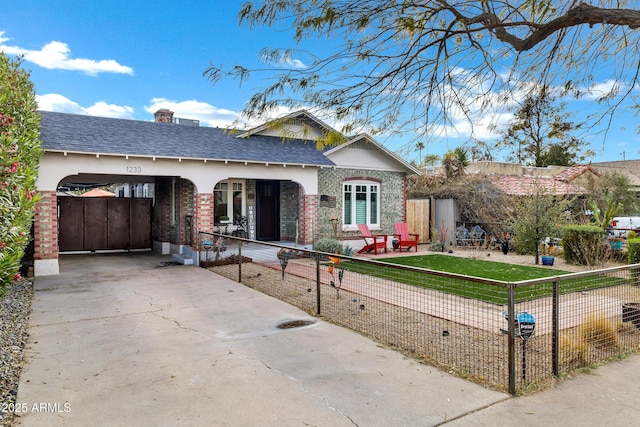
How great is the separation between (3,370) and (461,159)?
19707mm

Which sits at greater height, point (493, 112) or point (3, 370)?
point (493, 112)

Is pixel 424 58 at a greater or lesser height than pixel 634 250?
greater

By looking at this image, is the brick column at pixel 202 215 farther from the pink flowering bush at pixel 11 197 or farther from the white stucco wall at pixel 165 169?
the pink flowering bush at pixel 11 197

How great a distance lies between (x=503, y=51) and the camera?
238 inches

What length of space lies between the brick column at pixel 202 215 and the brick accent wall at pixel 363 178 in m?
4.16

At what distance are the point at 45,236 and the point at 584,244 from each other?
48.4ft

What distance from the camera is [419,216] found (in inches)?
726

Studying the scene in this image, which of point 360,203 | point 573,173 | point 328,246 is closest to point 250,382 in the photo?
point 328,246

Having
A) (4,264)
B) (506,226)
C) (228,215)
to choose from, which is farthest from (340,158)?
(4,264)

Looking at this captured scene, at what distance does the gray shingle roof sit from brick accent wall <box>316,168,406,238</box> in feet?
2.77

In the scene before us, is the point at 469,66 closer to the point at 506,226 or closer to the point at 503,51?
the point at 503,51

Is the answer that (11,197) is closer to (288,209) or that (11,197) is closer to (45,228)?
(45,228)

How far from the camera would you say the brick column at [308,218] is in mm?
14602

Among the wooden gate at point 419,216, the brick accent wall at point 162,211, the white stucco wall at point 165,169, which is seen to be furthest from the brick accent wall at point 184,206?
the wooden gate at point 419,216
